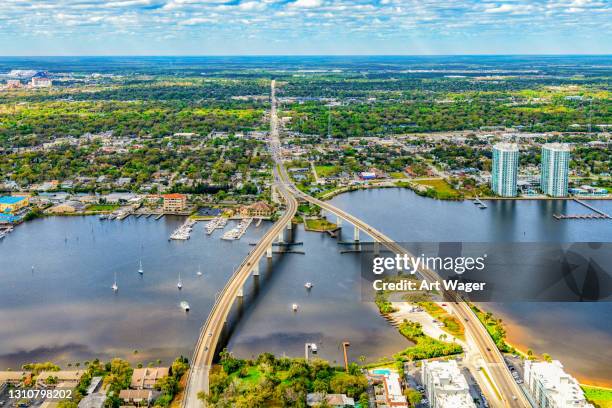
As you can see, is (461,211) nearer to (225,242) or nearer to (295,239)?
(295,239)

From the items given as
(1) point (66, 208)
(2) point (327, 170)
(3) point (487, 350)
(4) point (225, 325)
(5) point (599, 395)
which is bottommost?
(5) point (599, 395)

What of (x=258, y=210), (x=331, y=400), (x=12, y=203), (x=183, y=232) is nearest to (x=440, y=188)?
(x=258, y=210)

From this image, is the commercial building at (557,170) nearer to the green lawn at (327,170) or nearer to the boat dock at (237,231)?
the green lawn at (327,170)

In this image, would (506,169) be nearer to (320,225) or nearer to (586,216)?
(586,216)

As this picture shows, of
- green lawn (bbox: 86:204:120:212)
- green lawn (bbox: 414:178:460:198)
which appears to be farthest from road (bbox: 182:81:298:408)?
green lawn (bbox: 414:178:460:198)

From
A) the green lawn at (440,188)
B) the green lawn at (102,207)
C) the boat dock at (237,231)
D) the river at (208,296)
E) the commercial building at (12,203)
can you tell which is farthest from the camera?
the green lawn at (440,188)

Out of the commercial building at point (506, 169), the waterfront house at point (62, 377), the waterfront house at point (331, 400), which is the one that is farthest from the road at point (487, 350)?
the commercial building at point (506, 169)
